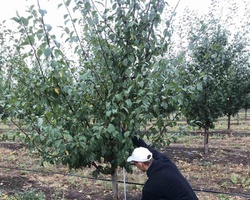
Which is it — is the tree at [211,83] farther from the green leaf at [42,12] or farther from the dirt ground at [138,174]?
the green leaf at [42,12]

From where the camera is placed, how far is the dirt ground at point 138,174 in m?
5.98

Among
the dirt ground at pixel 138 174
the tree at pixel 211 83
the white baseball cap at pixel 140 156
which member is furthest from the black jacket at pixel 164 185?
the tree at pixel 211 83

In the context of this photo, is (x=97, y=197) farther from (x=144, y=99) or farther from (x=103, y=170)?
(x=144, y=99)

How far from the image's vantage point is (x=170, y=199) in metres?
2.75

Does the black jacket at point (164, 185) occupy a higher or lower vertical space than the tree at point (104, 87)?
lower

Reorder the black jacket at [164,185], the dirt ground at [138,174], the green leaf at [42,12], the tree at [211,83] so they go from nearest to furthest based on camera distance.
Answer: the green leaf at [42,12]
the black jacket at [164,185]
the dirt ground at [138,174]
the tree at [211,83]

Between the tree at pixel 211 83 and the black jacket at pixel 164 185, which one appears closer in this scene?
the black jacket at pixel 164 185

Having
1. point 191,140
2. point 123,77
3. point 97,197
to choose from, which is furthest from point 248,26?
point 123,77

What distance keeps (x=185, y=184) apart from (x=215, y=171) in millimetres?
5345

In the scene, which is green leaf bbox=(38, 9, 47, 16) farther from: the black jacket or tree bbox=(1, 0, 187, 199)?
the black jacket

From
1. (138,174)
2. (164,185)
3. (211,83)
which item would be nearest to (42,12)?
(164,185)

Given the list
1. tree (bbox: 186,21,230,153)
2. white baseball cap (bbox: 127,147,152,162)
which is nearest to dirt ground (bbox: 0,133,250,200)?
tree (bbox: 186,21,230,153)

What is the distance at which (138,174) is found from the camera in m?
7.38

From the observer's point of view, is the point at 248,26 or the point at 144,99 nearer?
the point at 144,99
